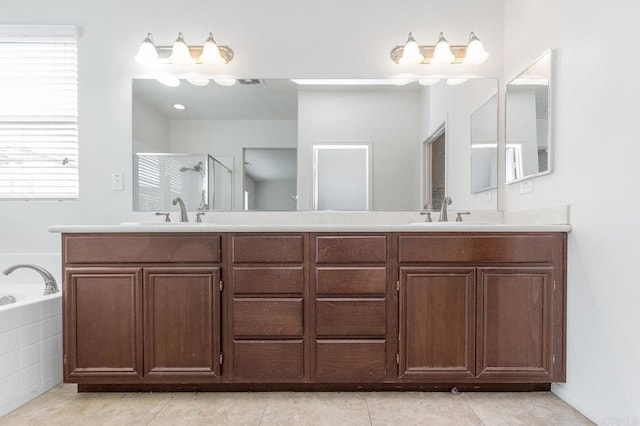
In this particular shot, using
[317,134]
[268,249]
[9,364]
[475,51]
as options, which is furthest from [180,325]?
[475,51]

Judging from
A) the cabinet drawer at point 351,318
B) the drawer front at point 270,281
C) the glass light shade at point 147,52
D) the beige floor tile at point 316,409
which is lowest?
the beige floor tile at point 316,409

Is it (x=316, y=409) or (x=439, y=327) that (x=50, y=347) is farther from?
(x=439, y=327)

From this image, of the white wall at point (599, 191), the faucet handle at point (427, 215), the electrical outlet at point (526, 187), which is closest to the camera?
the white wall at point (599, 191)

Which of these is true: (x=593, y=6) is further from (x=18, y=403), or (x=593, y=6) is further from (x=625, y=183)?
(x=18, y=403)

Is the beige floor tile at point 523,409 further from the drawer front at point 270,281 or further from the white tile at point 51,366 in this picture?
the white tile at point 51,366

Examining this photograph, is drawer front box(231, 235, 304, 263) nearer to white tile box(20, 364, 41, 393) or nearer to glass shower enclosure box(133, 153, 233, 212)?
glass shower enclosure box(133, 153, 233, 212)

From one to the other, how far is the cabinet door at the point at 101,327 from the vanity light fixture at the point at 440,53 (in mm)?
1956

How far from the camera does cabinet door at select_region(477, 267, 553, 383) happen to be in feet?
5.41

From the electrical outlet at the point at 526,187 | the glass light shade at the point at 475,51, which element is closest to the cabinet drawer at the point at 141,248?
the electrical outlet at the point at 526,187

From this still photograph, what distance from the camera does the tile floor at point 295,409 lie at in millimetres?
1503

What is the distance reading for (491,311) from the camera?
1.65 metres

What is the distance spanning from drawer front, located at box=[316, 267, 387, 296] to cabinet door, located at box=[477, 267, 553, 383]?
1.57 ft

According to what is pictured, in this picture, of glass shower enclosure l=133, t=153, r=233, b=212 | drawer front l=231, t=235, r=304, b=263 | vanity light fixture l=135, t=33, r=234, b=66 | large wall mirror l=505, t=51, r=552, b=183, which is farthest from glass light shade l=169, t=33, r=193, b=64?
large wall mirror l=505, t=51, r=552, b=183

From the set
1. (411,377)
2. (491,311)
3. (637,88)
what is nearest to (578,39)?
(637,88)
